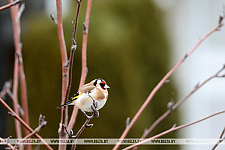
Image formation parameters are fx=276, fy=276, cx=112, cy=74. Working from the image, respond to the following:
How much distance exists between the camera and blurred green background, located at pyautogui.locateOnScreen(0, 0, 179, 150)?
69 cm

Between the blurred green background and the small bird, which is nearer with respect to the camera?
the small bird

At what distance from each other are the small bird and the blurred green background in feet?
0.86

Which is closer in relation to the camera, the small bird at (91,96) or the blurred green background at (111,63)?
the small bird at (91,96)

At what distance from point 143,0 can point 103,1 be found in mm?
178

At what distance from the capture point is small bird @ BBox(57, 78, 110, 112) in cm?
35

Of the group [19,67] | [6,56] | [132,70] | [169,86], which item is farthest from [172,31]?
[19,67]

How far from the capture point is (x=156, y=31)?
1.05 meters

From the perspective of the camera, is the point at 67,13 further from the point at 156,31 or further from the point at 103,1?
the point at 156,31

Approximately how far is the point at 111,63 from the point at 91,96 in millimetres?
413

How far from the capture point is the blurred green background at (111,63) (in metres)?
0.69

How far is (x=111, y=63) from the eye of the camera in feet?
2.48

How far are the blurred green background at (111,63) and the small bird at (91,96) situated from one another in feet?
0.86

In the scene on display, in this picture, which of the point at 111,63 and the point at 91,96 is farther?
the point at 111,63

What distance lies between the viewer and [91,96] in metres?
0.35
